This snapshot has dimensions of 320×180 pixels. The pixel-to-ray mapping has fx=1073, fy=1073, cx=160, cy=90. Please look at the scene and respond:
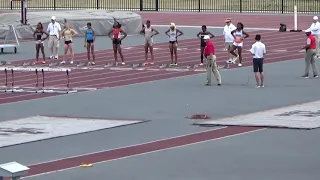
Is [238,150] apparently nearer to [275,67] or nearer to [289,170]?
[289,170]

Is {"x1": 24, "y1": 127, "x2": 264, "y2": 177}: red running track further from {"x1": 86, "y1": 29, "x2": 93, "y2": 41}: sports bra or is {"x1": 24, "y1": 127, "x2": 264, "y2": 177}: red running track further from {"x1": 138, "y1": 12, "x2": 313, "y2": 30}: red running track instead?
{"x1": 138, "y1": 12, "x2": 313, "y2": 30}: red running track

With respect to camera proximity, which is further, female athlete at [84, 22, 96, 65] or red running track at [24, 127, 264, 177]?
female athlete at [84, 22, 96, 65]

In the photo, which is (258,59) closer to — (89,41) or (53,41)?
(89,41)

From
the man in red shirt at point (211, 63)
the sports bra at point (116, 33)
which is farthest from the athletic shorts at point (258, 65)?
the sports bra at point (116, 33)

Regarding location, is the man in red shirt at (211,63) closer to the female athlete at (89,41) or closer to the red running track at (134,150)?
the female athlete at (89,41)

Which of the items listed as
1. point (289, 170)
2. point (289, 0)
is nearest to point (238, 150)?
point (289, 170)

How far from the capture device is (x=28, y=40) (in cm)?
5216

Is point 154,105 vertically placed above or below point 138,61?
below

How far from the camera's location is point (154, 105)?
29.6 metres

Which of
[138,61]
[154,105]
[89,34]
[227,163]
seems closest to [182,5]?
[138,61]

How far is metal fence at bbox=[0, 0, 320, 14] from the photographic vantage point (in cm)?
6894

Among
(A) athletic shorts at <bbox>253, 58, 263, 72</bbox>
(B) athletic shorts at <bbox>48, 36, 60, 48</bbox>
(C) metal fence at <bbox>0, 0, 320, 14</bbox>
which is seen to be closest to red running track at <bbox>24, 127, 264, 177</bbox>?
(A) athletic shorts at <bbox>253, 58, 263, 72</bbox>

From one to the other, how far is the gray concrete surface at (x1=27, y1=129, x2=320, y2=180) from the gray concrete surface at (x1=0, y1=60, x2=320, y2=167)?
68.1 inches

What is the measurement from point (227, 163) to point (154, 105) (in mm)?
9198
